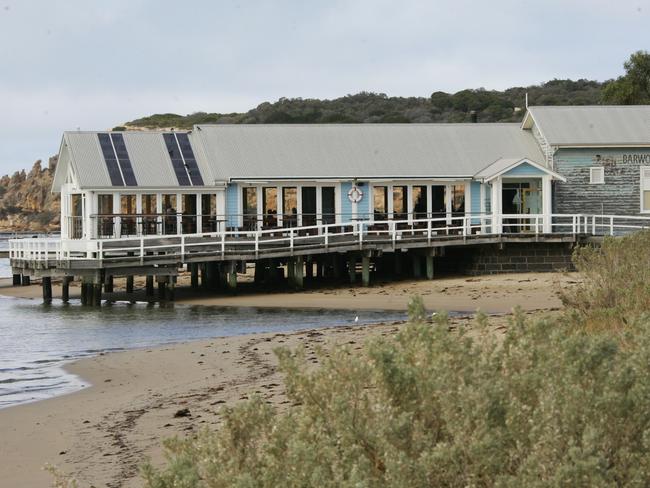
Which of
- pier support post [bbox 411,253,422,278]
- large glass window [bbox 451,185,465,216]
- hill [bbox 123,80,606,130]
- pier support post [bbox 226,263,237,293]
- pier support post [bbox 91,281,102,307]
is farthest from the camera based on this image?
hill [bbox 123,80,606,130]

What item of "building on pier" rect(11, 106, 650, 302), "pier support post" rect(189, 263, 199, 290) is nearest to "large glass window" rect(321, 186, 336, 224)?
"building on pier" rect(11, 106, 650, 302)

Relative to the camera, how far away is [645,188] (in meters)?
38.7

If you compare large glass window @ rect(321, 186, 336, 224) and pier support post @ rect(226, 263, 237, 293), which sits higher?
large glass window @ rect(321, 186, 336, 224)

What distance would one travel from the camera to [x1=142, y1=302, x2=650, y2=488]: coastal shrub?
16.8ft

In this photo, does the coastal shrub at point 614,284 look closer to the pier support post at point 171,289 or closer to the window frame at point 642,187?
the pier support post at point 171,289

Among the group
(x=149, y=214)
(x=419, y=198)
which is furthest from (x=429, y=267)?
(x=149, y=214)

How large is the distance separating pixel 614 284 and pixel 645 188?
23126 millimetres

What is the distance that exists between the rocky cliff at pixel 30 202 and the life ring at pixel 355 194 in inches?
4752

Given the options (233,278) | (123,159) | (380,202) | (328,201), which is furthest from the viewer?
(380,202)

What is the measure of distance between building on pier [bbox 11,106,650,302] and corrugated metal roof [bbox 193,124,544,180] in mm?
71

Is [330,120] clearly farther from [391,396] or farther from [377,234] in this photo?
[391,396]

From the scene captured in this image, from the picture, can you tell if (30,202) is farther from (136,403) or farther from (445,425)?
(445,425)

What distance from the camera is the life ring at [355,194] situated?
125 ft

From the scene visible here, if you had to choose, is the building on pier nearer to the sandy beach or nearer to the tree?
the sandy beach
